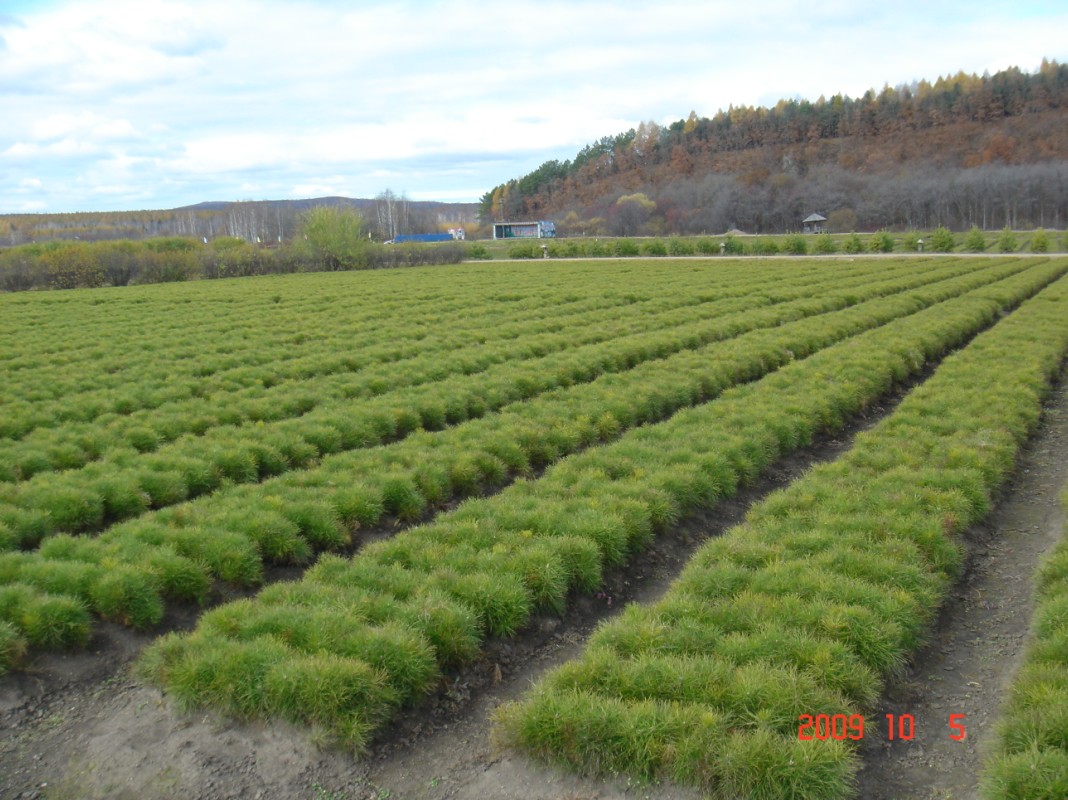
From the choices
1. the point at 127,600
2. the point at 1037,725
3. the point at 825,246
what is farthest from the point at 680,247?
the point at 1037,725

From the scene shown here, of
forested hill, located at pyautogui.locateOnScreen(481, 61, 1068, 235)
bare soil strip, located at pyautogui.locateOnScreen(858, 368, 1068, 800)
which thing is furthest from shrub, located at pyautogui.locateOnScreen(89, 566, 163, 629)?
forested hill, located at pyautogui.locateOnScreen(481, 61, 1068, 235)

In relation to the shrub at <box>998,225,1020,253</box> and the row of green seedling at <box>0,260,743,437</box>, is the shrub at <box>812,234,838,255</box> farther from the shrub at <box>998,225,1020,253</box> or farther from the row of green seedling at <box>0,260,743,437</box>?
the row of green seedling at <box>0,260,743,437</box>

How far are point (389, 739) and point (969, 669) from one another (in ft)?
15.3

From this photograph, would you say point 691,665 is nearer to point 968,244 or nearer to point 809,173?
point 968,244

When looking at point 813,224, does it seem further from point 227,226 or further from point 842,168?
point 227,226

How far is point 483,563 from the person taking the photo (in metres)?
7.55

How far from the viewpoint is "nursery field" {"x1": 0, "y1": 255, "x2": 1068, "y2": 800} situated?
5.23 meters

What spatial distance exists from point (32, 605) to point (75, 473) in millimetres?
4147

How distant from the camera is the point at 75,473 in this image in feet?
33.9

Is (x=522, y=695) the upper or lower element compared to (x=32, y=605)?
lower

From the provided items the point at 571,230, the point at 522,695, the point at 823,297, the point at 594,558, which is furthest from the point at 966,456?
the point at 571,230

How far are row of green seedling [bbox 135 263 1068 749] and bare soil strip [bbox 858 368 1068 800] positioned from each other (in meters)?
2.98

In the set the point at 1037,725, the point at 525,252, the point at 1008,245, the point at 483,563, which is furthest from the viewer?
the point at 525,252

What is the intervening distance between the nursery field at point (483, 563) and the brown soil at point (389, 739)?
27 mm
